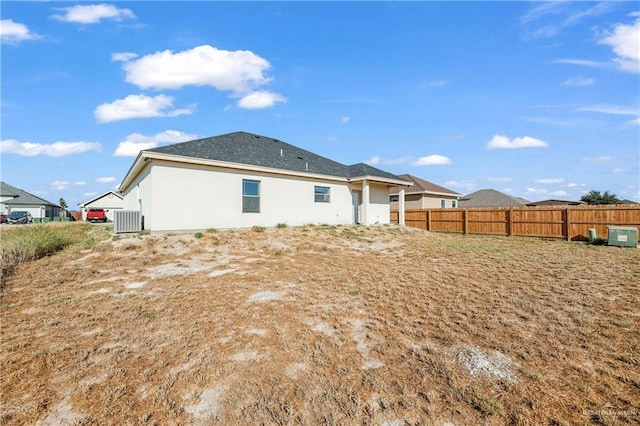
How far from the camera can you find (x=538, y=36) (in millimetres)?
9695

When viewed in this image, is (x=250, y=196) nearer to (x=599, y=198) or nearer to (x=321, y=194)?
(x=321, y=194)

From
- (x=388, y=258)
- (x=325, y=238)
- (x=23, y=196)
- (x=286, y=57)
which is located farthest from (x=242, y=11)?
(x=23, y=196)

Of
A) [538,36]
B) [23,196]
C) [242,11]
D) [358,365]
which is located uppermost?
[242,11]

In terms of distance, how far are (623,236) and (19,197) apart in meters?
57.8

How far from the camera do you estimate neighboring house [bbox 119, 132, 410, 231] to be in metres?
11.7

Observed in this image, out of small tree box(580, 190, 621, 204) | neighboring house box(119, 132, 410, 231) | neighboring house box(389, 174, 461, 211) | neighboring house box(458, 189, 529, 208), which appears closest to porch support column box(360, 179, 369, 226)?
neighboring house box(119, 132, 410, 231)

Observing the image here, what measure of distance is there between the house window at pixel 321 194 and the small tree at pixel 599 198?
3817 cm

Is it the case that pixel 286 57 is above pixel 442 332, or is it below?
above

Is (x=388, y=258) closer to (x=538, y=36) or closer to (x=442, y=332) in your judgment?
(x=442, y=332)

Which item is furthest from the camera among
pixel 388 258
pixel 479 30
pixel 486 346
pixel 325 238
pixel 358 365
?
pixel 325 238

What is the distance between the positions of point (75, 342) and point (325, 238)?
31.9ft

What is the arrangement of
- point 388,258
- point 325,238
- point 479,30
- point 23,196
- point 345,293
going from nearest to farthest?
point 345,293, point 388,258, point 479,30, point 325,238, point 23,196

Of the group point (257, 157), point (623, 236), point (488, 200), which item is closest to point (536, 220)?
point (623, 236)

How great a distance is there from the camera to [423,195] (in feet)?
83.8
